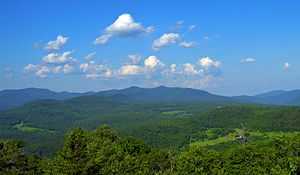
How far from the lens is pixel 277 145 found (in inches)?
2665

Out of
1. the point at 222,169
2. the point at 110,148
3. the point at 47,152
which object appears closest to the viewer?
the point at 222,169

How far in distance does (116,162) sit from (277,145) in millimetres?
30064

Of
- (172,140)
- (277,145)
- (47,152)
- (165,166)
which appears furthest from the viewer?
(172,140)

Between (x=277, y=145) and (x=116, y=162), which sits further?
(x=277, y=145)

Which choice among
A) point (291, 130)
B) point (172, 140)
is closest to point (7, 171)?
point (172, 140)

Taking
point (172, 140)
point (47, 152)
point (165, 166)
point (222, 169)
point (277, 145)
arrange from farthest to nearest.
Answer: point (172, 140) < point (47, 152) < point (277, 145) < point (165, 166) < point (222, 169)

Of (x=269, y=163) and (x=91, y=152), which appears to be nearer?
(x=91, y=152)

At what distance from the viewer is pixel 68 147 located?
52.0m

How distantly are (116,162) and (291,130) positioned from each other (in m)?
152

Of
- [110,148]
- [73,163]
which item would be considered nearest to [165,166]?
[110,148]

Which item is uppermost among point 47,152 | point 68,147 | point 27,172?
point 68,147

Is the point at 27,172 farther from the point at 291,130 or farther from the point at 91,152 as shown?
the point at 291,130

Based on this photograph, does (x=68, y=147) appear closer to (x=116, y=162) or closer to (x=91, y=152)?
(x=91, y=152)

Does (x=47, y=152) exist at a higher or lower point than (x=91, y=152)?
lower
